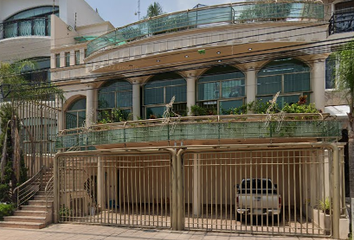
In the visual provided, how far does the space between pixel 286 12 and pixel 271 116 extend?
5288 mm

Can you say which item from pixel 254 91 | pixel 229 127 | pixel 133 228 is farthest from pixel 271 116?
pixel 133 228

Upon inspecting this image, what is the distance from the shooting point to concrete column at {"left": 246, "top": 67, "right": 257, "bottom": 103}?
46.3 ft

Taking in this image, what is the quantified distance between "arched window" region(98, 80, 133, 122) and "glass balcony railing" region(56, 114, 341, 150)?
3997 millimetres

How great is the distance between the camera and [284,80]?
46.0 feet

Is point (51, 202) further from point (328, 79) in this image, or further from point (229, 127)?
point (328, 79)

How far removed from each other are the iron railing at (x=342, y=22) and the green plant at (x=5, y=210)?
14.9m

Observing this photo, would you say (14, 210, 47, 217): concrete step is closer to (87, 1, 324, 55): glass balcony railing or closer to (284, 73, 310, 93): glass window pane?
(87, 1, 324, 55): glass balcony railing

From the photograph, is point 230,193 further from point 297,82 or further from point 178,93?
point 178,93

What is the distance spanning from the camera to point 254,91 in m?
14.2

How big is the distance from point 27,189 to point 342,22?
49.8ft

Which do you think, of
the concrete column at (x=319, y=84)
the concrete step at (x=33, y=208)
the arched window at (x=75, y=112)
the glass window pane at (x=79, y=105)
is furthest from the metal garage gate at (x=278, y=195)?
the glass window pane at (x=79, y=105)

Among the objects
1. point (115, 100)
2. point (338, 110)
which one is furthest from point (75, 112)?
point (338, 110)

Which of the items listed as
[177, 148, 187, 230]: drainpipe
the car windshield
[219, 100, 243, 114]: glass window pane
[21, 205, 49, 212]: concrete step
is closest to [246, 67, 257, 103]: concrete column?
[219, 100, 243, 114]: glass window pane

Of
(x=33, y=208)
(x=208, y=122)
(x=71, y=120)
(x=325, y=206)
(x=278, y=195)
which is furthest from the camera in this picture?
(x=71, y=120)
